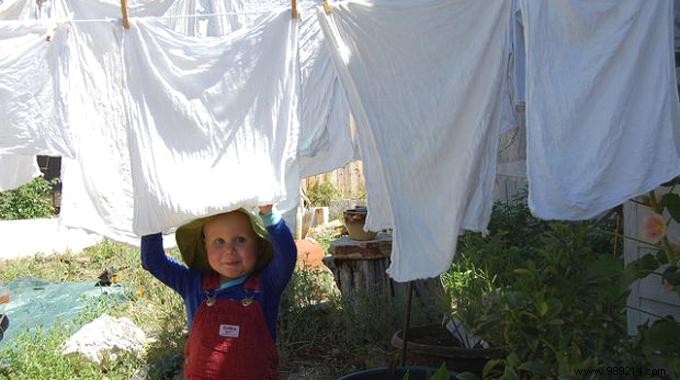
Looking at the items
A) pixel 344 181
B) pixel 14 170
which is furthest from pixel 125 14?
pixel 344 181

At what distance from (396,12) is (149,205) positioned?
2.95 ft

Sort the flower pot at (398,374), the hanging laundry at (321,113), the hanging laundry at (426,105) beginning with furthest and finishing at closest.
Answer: the hanging laundry at (321,113)
the flower pot at (398,374)
the hanging laundry at (426,105)

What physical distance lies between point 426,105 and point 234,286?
0.98 m

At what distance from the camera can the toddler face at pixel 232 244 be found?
2.66m

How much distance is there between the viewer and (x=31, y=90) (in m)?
2.64

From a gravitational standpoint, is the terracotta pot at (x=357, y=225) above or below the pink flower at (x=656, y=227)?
below

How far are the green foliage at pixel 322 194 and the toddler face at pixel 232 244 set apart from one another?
8117 mm

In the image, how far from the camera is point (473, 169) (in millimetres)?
2158

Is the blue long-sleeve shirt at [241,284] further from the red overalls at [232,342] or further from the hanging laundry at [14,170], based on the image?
the hanging laundry at [14,170]

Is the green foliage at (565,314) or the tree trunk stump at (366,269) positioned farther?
the tree trunk stump at (366,269)

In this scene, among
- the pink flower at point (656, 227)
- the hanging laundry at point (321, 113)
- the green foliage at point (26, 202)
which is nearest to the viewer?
the pink flower at point (656, 227)

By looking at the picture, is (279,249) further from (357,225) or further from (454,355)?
(357,225)

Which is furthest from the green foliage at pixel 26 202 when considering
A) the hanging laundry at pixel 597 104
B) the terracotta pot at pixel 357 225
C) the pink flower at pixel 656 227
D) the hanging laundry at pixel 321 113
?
the hanging laundry at pixel 597 104

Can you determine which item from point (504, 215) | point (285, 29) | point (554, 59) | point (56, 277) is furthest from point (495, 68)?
point (56, 277)
